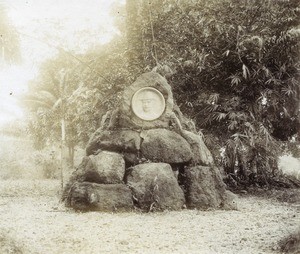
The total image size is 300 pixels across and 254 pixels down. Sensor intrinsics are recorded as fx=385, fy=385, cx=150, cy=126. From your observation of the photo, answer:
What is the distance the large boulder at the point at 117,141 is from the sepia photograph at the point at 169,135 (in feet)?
0.09

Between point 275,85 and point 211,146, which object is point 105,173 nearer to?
point 211,146

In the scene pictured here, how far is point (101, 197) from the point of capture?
8797 mm

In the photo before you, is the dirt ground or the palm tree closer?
the dirt ground

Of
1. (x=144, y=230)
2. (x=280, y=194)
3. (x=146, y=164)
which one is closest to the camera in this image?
(x=144, y=230)

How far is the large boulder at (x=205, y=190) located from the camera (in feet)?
30.5

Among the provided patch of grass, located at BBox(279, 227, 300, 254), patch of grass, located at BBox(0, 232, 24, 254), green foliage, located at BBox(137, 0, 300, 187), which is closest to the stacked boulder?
patch of grass, located at BBox(0, 232, 24, 254)

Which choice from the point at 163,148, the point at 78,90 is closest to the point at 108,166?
the point at 163,148

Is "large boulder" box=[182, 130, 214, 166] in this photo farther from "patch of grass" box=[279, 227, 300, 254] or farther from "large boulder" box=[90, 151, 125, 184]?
"patch of grass" box=[279, 227, 300, 254]

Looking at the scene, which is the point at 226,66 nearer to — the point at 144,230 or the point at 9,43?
the point at 9,43

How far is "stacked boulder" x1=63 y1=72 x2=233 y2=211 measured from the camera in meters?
8.94

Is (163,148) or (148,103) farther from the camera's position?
(148,103)

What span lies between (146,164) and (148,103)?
1683mm

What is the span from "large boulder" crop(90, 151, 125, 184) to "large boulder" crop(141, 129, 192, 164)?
0.70 meters

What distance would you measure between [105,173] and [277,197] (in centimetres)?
633
